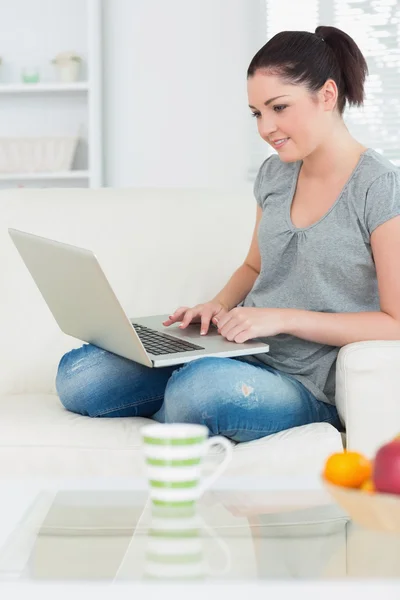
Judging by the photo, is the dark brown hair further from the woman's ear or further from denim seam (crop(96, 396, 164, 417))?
denim seam (crop(96, 396, 164, 417))

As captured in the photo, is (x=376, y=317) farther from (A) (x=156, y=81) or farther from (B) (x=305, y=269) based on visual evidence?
(A) (x=156, y=81)

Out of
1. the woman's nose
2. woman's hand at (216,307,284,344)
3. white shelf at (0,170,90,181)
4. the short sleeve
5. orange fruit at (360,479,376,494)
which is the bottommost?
white shelf at (0,170,90,181)

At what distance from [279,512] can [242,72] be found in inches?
135

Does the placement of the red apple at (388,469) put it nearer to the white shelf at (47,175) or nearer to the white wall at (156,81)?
the white shelf at (47,175)

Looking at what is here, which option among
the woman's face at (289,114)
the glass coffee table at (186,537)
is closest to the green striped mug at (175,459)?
the glass coffee table at (186,537)

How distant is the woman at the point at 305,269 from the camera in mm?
1685

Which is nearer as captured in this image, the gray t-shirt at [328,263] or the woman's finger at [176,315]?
the gray t-shirt at [328,263]

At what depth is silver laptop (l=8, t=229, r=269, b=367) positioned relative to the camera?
1.52 metres

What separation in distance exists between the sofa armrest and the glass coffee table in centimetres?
47

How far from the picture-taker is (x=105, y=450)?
5.34 feet

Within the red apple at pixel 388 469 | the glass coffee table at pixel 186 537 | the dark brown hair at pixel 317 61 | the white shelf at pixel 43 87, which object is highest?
the dark brown hair at pixel 317 61

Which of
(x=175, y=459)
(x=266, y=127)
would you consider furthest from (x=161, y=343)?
(x=175, y=459)

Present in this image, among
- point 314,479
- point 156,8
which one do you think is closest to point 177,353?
point 314,479

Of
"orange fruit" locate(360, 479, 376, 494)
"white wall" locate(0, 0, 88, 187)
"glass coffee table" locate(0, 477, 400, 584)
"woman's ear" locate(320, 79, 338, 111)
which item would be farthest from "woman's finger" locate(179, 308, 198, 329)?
"white wall" locate(0, 0, 88, 187)
